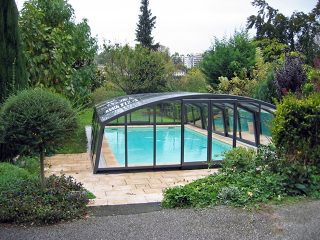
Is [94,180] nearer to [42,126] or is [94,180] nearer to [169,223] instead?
[42,126]

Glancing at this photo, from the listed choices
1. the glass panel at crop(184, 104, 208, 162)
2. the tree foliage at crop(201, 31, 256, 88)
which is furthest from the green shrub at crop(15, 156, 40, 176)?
the tree foliage at crop(201, 31, 256, 88)

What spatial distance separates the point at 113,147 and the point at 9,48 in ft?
11.4

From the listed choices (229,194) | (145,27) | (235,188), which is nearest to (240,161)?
(235,188)

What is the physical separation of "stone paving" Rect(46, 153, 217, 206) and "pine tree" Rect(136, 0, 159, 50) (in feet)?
94.4

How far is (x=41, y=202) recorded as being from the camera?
4.59m

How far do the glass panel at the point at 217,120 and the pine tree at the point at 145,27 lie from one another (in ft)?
87.3

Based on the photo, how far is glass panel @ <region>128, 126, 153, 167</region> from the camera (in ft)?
29.1

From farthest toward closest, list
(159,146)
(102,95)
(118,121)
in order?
(102,95), (159,146), (118,121)

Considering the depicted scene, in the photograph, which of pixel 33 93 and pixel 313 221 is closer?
pixel 313 221

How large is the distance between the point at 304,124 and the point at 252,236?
257 cm

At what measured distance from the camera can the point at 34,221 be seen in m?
4.24

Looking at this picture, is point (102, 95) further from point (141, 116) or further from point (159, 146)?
point (159, 146)

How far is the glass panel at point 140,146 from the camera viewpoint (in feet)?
29.1

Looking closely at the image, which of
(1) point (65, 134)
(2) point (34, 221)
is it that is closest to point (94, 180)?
(1) point (65, 134)
